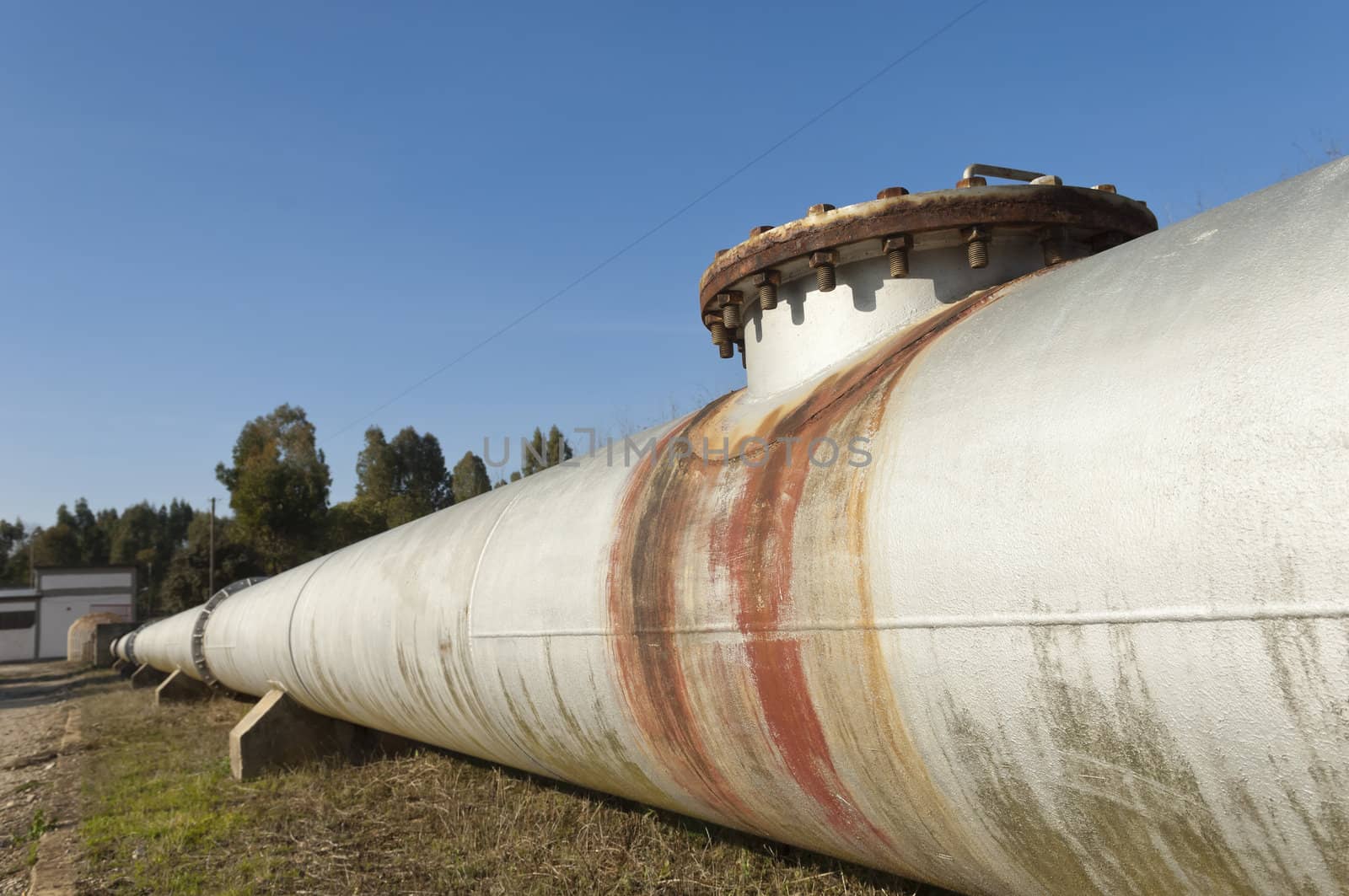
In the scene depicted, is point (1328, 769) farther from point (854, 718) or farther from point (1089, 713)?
point (854, 718)

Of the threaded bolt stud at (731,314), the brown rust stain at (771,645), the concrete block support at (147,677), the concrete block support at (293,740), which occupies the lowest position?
the concrete block support at (293,740)

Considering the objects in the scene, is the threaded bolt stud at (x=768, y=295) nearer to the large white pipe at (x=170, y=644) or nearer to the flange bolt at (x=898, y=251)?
the flange bolt at (x=898, y=251)

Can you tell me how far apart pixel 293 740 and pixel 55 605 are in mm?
34630

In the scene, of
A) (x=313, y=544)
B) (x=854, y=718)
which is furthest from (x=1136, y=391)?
(x=313, y=544)

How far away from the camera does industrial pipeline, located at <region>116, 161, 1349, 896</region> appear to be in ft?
4.40

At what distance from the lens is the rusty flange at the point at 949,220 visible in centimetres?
266

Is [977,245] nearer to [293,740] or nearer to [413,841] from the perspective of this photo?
[413,841]

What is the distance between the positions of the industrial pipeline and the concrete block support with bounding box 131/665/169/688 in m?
16.0

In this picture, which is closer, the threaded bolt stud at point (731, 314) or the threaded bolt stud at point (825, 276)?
the threaded bolt stud at point (825, 276)

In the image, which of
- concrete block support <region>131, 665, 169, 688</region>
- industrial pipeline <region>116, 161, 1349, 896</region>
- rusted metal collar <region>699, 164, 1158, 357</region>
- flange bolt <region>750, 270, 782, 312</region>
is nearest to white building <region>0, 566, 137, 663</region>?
concrete block support <region>131, 665, 169, 688</region>

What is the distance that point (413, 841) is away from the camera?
4781 mm

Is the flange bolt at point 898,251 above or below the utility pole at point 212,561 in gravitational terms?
below

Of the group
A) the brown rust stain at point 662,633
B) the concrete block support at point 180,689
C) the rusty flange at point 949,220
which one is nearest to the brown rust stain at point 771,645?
the brown rust stain at point 662,633

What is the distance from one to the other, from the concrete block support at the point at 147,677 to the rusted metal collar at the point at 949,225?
17.0 meters
